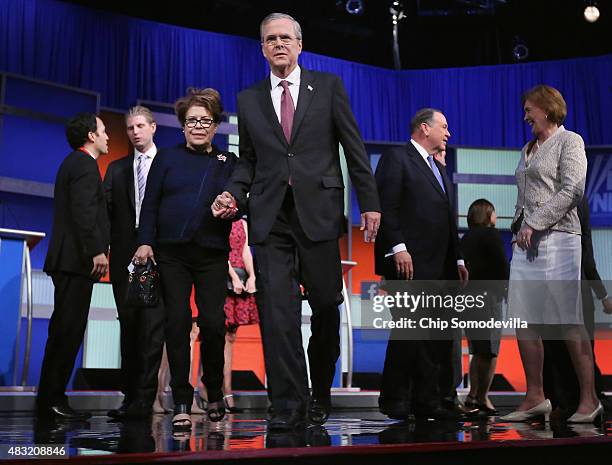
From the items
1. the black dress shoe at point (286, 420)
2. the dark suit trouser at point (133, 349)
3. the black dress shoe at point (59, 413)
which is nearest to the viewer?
the black dress shoe at point (286, 420)

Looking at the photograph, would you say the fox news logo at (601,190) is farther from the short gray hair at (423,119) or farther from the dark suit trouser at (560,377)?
the dark suit trouser at (560,377)

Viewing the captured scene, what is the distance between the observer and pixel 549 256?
3377 millimetres

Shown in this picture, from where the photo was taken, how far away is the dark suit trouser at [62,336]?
3.81 m

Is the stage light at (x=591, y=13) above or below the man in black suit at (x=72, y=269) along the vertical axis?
above

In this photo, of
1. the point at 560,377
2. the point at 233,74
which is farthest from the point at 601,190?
the point at 560,377

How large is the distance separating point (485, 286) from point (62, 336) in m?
2.34

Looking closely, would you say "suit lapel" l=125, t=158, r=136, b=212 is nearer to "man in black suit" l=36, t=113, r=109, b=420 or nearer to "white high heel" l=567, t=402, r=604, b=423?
"man in black suit" l=36, t=113, r=109, b=420

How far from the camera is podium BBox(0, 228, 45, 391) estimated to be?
4840 mm

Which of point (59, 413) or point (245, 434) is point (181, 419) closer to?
point (245, 434)

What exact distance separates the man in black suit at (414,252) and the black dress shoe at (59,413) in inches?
54.1

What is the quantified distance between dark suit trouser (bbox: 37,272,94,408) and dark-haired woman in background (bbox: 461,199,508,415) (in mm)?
2127

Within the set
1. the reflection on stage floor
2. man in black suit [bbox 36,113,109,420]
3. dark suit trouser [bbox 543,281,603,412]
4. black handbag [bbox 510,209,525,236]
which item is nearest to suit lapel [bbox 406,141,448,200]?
black handbag [bbox 510,209,525,236]

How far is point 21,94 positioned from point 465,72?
18.4 feet

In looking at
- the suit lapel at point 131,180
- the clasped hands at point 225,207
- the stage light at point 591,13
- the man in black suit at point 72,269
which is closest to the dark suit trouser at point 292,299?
the clasped hands at point 225,207
